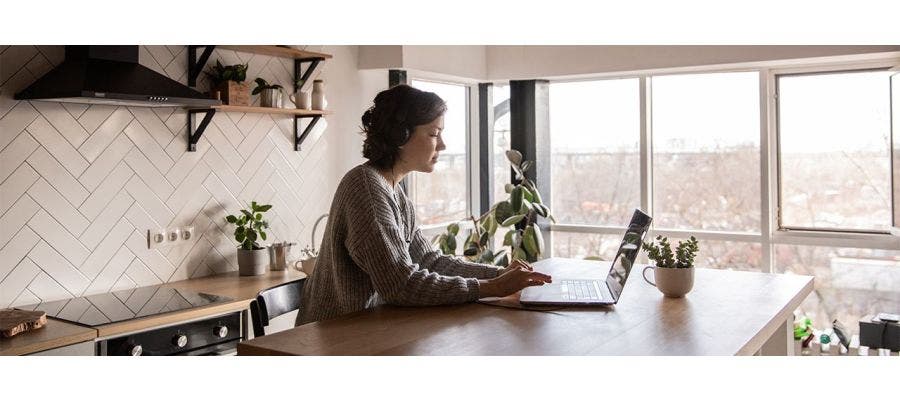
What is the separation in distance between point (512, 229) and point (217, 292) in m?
2.03

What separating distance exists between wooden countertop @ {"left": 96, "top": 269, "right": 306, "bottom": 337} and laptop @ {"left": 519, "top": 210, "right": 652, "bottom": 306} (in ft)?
4.11

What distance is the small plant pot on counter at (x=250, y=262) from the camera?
3.33 meters

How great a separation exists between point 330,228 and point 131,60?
138 cm

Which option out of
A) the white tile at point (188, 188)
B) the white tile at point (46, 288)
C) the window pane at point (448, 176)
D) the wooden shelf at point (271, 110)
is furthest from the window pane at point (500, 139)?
the white tile at point (46, 288)

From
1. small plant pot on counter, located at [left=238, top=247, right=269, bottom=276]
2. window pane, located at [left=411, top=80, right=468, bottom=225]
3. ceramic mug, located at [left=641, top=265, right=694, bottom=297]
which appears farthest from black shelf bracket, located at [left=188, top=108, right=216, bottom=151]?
ceramic mug, located at [left=641, top=265, right=694, bottom=297]

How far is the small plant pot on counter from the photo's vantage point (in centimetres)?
333

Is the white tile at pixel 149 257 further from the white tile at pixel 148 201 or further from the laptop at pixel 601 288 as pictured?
Answer: the laptop at pixel 601 288

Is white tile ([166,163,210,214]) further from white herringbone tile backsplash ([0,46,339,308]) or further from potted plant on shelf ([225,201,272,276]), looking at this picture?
potted plant on shelf ([225,201,272,276])

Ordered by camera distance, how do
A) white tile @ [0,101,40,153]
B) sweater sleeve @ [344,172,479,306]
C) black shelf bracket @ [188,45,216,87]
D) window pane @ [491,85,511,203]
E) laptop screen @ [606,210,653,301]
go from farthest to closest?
1. window pane @ [491,85,511,203]
2. black shelf bracket @ [188,45,216,87]
3. white tile @ [0,101,40,153]
4. laptop screen @ [606,210,653,301]
5. sweater sleeve @ [344,172,479,306]

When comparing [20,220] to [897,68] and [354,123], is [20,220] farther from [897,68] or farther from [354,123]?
[897,68]

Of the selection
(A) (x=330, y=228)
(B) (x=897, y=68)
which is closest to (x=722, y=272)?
(A) (x=330, y=228)

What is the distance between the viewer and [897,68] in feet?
11.1

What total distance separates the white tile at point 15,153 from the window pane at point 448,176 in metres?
2.17
